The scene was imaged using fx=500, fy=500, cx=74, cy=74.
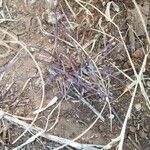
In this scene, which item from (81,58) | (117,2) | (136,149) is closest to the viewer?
(136,149)

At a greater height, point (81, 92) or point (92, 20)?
point (92, 20)

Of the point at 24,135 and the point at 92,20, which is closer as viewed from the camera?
the point at 24,135

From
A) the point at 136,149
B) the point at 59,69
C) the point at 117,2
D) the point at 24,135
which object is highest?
the point at 117,2

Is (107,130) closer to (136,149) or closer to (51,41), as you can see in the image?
(136,149)

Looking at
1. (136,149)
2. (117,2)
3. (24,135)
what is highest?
(117,2)

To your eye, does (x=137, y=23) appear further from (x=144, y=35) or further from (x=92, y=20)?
(x=92, y=20)

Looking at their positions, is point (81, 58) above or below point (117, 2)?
below

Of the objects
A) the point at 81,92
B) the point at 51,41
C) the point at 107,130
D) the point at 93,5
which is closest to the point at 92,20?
the point at 93,5

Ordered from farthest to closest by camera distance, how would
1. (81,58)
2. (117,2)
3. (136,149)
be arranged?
(117,2), (81,58), (136,149)

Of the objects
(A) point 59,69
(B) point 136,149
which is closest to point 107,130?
(B) point 136,149
